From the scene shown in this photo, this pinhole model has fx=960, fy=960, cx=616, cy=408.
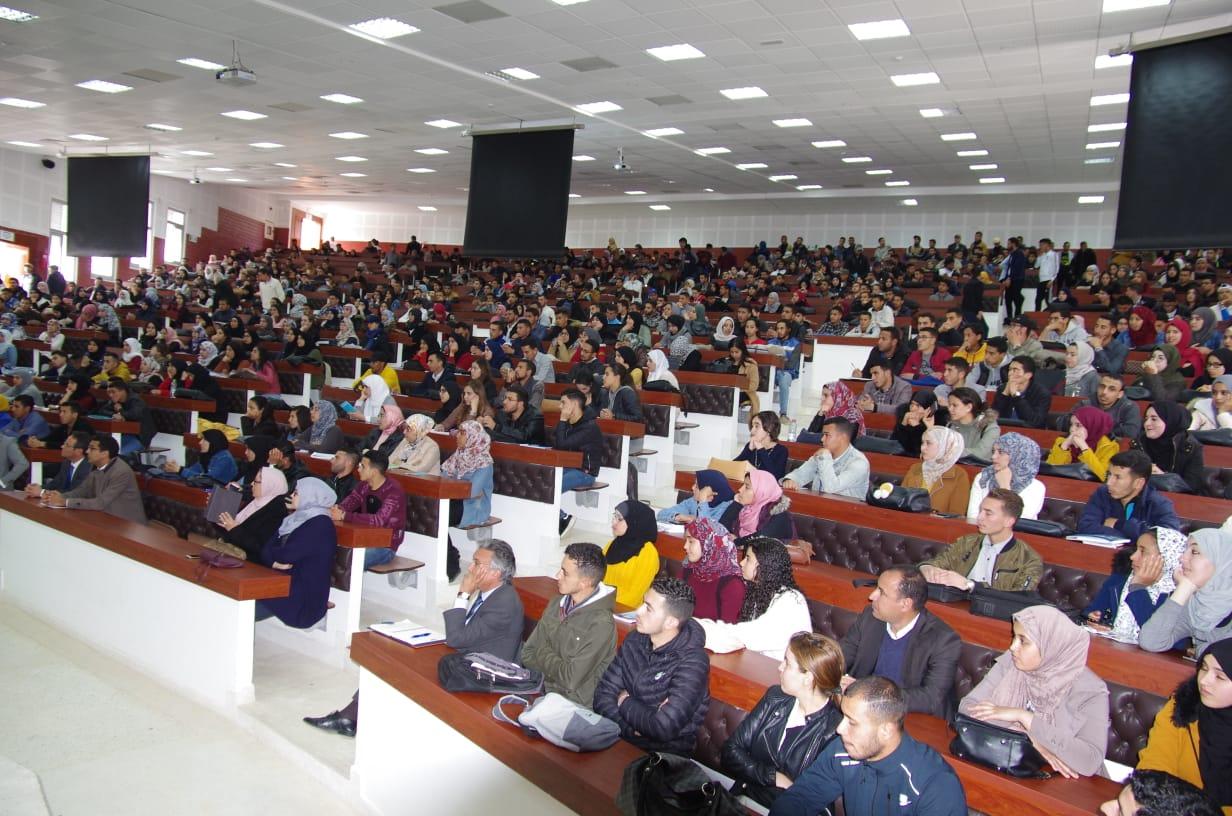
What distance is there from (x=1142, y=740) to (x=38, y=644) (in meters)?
5.79

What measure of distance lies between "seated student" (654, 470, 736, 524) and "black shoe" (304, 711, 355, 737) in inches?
80.1

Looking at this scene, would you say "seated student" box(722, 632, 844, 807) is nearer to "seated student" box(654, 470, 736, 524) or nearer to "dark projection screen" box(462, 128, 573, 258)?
"seated student" box(654, 470, 736, 524)

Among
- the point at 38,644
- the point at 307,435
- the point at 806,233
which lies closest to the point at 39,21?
the point at 307,435

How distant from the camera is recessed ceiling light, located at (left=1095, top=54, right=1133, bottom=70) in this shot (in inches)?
364

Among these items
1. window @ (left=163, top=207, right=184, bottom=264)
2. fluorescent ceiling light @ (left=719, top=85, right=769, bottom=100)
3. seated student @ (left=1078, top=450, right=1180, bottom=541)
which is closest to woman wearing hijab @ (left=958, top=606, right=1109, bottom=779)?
seated student @ (left=1078, top=450, right=1180, bottom=541)

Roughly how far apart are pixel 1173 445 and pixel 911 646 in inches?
131

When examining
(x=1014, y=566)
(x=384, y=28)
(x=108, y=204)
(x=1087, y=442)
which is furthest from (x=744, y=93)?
(x=108, y=204)

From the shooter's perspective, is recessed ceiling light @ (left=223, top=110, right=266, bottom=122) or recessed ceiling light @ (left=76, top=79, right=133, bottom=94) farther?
recessed ceiling light @ (left=223, top=110, right=266, bottom=122)

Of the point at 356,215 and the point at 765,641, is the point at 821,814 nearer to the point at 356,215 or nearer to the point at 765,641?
the point at 765,641

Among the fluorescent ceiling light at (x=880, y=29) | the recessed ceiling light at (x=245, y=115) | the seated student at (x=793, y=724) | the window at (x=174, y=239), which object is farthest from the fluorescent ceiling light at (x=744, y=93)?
the window at (x=174, y=239)

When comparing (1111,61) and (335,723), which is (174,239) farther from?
(335,723)

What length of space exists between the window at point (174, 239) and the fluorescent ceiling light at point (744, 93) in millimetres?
16574

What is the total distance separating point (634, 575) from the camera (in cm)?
479

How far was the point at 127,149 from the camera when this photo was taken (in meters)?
17.5
